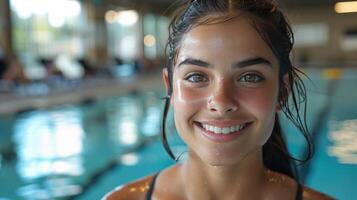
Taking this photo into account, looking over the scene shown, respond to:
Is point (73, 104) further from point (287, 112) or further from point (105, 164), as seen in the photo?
point (287, 112)

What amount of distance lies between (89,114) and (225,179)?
7206 mm

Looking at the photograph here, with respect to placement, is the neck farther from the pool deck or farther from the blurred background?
the pool deck

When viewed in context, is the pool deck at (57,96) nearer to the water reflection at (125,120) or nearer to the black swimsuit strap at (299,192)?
the water reflection at (125,120)

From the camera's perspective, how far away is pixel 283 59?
85 centimetres

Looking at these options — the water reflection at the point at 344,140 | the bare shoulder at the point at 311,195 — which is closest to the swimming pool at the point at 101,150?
the water reflection at the point at 344,140

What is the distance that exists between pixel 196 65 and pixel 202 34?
0.19ft

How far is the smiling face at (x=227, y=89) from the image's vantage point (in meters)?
0.77

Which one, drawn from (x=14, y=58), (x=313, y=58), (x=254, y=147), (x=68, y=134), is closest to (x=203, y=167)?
(x=254, y=147)

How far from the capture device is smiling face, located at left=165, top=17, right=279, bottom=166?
2.54ft

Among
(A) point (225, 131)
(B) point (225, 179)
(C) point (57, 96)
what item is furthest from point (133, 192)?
(C) point (57, 96)

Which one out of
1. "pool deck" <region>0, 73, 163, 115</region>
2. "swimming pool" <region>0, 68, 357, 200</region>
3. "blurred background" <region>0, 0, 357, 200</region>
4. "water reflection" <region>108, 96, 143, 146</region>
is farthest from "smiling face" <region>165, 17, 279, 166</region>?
"pool deck" <region>0, 73, 163, 115</region>

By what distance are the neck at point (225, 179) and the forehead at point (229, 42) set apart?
246 mm

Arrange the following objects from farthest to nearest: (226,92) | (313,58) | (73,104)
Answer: (313,58) < (73,104) < (226,92)

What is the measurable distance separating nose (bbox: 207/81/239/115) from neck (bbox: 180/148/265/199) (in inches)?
7.5
